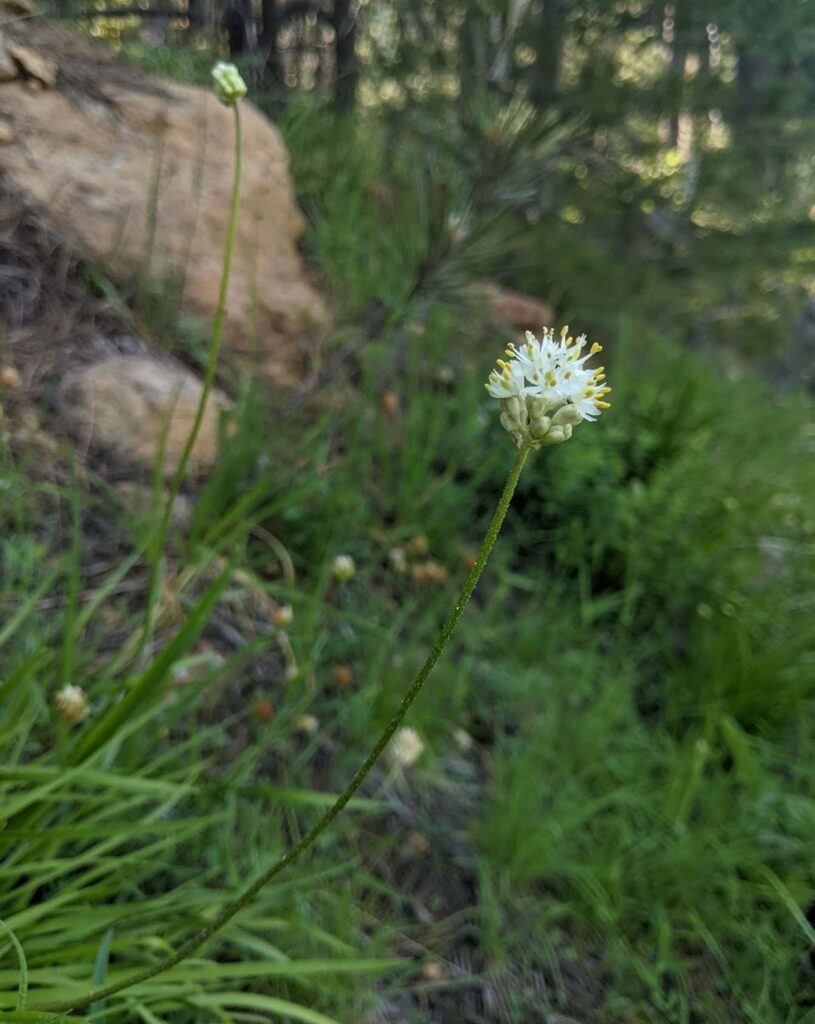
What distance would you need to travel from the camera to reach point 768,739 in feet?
6.64

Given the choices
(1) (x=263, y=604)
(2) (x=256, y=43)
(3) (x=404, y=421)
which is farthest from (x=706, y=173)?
(1) (x=263, y=604)

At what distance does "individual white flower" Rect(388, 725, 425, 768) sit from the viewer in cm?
161

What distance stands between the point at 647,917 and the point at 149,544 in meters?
1.20

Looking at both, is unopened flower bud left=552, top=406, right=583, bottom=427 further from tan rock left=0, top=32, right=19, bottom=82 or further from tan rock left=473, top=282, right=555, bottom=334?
tan rock left=473, top=282, right=555, bottom=334

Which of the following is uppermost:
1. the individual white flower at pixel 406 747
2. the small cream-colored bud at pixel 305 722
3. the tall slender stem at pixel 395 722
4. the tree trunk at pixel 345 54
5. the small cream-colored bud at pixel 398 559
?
the tree trunk at pixel 345 54

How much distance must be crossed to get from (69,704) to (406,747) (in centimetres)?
69

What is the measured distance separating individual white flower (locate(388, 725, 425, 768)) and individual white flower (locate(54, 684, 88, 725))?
663mm

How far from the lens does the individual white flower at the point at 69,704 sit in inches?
45.9

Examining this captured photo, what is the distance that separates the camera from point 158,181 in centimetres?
215

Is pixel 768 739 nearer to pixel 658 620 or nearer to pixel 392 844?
pixel 658 620

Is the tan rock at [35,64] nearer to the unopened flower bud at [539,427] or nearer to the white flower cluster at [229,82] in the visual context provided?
the white flower cluster at [229,82]

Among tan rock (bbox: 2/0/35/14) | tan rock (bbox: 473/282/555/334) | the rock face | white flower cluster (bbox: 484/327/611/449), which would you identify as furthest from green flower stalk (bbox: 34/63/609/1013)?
tan rock (bbox: 473/282/555/334)

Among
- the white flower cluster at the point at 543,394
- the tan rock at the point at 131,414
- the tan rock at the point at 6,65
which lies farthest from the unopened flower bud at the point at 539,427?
the tan rock at the point at 6,65

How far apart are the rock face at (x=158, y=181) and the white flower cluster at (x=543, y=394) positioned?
1.66 m
